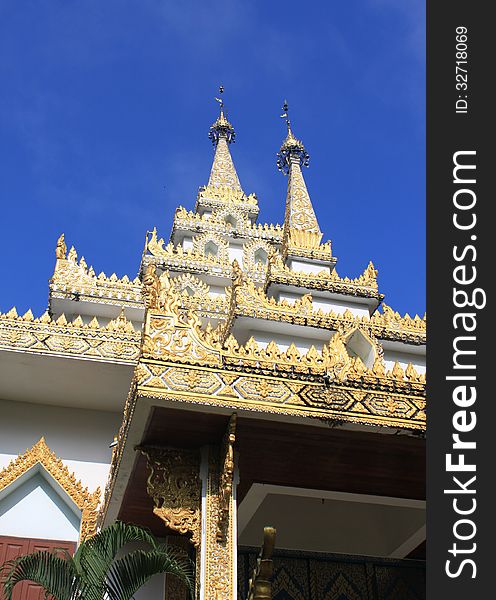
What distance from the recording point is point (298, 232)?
16.6 metres

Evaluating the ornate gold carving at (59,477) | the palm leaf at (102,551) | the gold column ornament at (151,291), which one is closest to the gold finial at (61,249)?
the ornate gold carving at (59,477)

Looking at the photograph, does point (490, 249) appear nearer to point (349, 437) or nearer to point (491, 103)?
point (491, 103)

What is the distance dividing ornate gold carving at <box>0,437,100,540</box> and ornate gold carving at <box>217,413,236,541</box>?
4.04 metres

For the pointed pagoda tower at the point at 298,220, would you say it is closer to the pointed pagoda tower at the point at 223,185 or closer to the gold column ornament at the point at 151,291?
the pointed pagoda tower at the point at 223,185

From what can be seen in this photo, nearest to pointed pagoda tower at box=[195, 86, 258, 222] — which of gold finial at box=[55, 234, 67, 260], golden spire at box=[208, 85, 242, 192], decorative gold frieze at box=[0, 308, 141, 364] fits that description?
golden spire at box=[208, 85, 242, 192]

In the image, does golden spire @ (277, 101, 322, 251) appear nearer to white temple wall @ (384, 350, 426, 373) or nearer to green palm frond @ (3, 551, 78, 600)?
white temple wall @ (384, 350, 426, 373)

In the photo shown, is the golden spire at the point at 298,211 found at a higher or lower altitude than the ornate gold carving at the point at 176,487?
higher

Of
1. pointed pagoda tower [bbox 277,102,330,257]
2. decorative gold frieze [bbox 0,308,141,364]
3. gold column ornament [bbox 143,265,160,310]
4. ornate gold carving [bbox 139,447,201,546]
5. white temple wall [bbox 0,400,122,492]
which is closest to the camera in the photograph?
ornate gold carving [bbox 139,447,201,546]

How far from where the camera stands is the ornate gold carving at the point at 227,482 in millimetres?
6848

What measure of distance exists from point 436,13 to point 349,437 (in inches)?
152

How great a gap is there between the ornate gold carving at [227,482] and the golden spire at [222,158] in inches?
682

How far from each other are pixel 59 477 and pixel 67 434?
2.45ft

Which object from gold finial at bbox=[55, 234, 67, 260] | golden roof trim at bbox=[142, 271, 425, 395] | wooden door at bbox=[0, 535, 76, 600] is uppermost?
gold finial at bbox=[55, 234, 67, 260]

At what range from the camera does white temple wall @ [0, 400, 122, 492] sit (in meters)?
10.9
